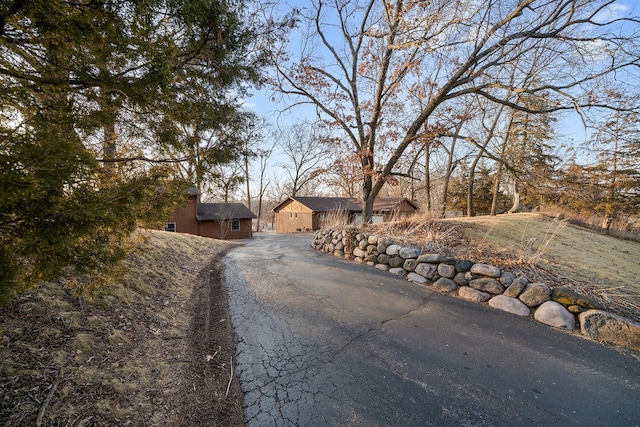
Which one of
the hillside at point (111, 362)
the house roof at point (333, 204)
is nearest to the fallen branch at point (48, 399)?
the hillside at point (111, 362)

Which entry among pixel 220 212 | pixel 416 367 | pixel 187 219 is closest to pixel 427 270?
pixel 416 367

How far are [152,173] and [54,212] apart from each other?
3.16 ft

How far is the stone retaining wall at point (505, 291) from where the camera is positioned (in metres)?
3.16

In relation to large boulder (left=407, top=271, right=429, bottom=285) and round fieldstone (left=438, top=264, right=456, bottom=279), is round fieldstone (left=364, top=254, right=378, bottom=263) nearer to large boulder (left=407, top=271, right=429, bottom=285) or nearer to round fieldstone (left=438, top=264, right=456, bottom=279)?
large boulder (left=407, top=271, right=429, bottom=285)

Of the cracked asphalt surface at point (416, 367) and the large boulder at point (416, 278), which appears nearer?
the cracked asphalt surface at point (416, 367)

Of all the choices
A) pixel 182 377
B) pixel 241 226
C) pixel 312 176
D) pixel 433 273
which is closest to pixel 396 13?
pixel 312 176

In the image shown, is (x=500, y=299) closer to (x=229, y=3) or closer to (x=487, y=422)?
(x=487, y=422)

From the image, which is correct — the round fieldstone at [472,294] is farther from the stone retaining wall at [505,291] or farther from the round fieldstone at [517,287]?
the round fieldstone at [517,287]

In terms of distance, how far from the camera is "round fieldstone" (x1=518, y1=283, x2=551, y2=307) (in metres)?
3.70

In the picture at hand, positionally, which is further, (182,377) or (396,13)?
(396,13)

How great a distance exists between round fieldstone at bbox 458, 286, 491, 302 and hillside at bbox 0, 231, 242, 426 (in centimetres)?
402

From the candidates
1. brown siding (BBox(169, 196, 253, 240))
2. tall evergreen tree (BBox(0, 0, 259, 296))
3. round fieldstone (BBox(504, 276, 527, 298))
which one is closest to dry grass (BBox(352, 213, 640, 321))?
round fieldstone (BBox(504, 276, 527, 298))

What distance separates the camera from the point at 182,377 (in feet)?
7.87

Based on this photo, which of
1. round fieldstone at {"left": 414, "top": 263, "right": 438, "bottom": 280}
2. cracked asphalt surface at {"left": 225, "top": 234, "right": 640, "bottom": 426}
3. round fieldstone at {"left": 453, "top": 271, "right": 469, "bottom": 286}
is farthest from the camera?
round fieldstone at {"left": 414, "top": 263, "right": 438, "bottom": 280}
